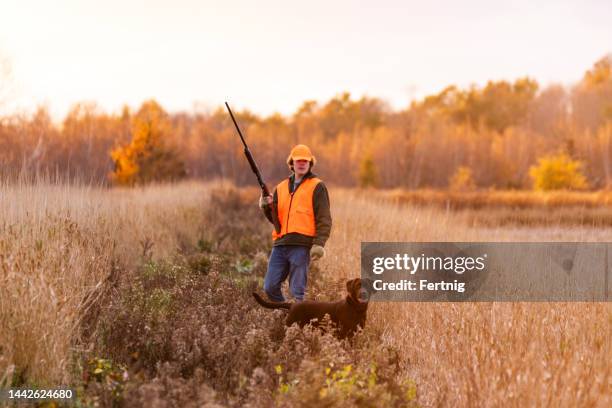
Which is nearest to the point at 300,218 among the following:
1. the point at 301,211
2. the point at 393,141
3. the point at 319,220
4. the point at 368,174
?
the point at 301,211

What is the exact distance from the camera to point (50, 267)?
5.44m

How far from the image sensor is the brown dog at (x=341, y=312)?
522 cm

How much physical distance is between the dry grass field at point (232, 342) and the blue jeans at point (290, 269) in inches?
12.5

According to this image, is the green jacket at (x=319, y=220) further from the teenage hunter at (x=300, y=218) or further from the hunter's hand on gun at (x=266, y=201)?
the hunter's hand on gun at (x=266, y=201)

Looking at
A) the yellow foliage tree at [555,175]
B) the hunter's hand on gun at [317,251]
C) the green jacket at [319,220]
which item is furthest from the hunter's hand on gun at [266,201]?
the yellow foliage tree at [555,175]

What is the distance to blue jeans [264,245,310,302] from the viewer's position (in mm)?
6340

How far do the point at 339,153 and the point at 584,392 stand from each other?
55.4m

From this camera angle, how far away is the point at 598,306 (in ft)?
22.3

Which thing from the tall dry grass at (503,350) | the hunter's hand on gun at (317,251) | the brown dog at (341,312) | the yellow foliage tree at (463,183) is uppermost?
the yellow foliage tree at (463,183)

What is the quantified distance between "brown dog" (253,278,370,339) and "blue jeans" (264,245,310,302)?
0.84m

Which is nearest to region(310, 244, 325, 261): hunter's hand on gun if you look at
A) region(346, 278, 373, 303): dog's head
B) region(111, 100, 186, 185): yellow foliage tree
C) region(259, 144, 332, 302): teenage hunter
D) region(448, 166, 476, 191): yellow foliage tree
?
region(259, 144, 332, 302): teenage hunter

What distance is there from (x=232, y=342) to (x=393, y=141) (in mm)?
49297

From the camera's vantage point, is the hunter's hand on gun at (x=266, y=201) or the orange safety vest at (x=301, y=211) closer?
the orange safety vest at (x=301, y=211)

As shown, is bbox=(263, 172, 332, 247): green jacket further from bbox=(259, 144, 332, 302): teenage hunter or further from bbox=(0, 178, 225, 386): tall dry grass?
bbox=(0, 178, 225, 386): tall dry grass
